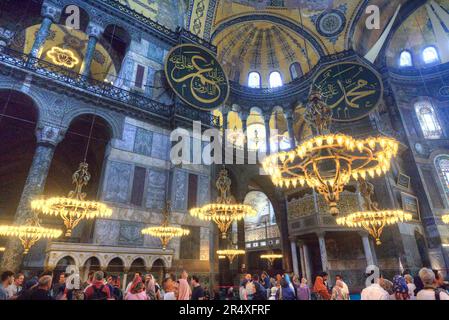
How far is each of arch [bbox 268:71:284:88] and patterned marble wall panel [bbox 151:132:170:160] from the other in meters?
8.53

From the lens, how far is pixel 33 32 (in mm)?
11383

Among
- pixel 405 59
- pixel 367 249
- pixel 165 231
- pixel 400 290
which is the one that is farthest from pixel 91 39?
pixel 405 59

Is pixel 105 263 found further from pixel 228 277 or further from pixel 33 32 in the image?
pixel 33 32

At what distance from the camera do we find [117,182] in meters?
7.88

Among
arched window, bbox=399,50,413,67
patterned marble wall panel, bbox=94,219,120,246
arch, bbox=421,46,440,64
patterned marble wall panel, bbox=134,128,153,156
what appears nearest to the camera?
patterned marble wall panel, bbox=94,219,120,246

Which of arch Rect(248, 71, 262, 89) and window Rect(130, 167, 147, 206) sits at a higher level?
arch Rect(248, 71, 262, 89)

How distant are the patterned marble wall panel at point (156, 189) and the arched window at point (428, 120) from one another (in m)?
13.3

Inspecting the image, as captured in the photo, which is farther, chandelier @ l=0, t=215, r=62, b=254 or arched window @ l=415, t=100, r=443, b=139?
arched window @ l=415, t=100, r=443, b=139

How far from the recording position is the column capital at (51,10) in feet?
28.0

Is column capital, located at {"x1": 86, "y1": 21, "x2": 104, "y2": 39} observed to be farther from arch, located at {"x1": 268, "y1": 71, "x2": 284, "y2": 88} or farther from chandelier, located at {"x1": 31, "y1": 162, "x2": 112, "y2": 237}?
arch, located at {"x1": 268, "y1": 71, "x2": 284, "y2": 88}

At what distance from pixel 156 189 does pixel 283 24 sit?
1183 centimetres

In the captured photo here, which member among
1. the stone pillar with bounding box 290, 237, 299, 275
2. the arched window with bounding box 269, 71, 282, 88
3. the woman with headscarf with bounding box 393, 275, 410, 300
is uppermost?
the arched window with bounding box 269, 71, 282, 88

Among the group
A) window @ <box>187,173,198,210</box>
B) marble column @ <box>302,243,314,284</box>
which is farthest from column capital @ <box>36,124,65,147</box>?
marble column @ <box>302,243,314,284</box>

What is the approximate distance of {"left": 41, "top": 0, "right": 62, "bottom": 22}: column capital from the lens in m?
8.55
